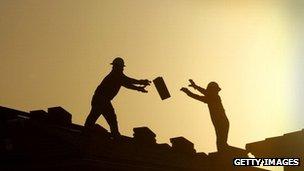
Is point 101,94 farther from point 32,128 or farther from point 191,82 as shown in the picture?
point 191,82

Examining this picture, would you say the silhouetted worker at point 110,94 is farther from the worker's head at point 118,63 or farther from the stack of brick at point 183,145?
the stack of brick at point 183,145

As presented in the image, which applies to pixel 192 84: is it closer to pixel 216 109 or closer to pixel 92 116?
pixel 216 109

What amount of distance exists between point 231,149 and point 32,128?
4915 mm

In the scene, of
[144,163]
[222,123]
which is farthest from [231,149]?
[144,163]

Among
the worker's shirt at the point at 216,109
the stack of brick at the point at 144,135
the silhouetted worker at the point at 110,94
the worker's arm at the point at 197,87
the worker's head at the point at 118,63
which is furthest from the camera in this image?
the worker's arm at the point at 197,87

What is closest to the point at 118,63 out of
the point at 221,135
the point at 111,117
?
the point at 111,117

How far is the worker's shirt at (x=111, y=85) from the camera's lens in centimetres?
1024

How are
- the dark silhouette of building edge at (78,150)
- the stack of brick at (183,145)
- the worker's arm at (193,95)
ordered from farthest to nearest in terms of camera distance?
the stack of brick at (183,145)
the worker's arm at (193,95)
the dark silhouette of building edge at (78,150)

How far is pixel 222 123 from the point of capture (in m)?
11.6

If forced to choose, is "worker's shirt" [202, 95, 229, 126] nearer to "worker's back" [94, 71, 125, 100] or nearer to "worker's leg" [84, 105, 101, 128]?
"worker's back" [94, 71, 125, 100]

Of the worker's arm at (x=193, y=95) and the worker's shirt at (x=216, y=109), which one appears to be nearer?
the worker's shirt at (x=216, y=109)

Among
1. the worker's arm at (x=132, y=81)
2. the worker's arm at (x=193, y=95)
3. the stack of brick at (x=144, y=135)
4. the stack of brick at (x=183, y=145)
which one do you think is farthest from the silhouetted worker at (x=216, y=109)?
the worker's arm at (x=132, y=81)

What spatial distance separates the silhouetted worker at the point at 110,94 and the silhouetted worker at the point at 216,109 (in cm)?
206

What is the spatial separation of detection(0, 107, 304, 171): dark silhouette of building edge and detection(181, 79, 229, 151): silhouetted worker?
363 mm
